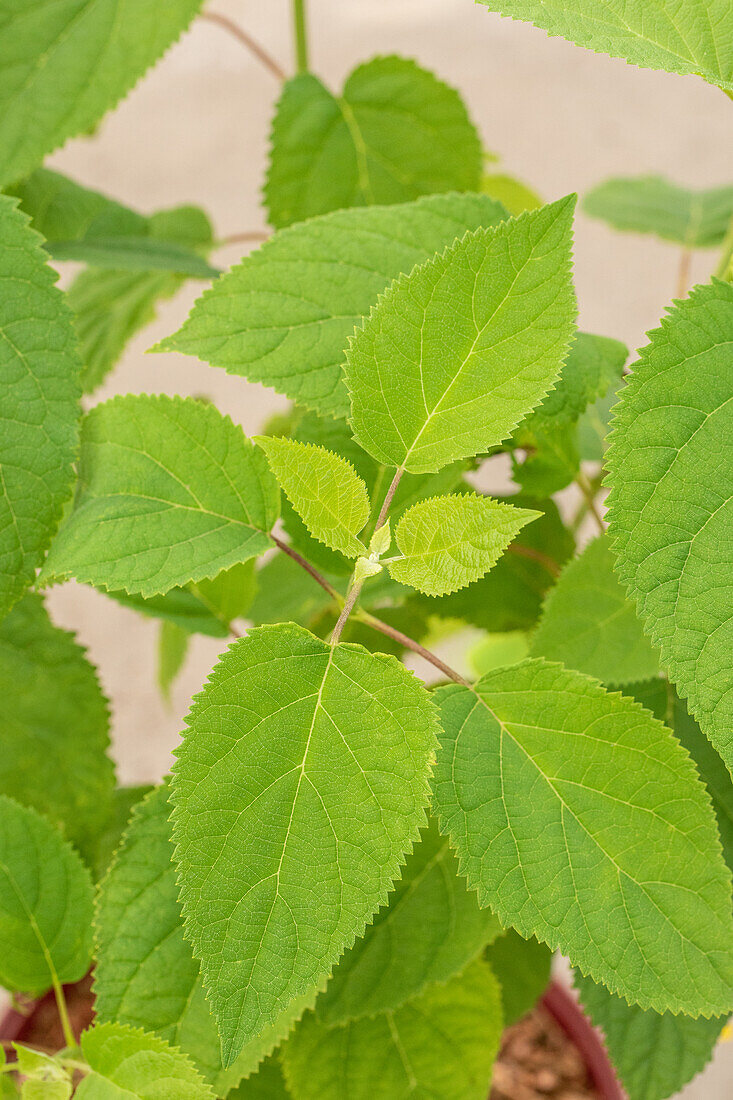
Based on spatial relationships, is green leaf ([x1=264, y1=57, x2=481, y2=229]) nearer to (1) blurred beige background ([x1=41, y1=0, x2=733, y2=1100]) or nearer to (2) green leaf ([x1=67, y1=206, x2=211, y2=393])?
(2) green leaf ([x1=67, y1=206, x2=211, y2=393])

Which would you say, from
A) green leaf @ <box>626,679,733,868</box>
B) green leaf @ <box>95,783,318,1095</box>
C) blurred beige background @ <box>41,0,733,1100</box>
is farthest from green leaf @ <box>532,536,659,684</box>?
blurred beige background @ <box>41,0,733,1100</box>

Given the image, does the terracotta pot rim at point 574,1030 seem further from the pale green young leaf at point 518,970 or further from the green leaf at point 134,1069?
the green leaf at point 134,1069

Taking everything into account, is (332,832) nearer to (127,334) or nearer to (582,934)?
(582,934)

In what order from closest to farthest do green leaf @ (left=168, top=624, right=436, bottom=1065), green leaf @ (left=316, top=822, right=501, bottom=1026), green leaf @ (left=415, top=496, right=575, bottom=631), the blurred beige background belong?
green leaf @ (left=168, top=624, right=436, bottom=1065) < green leaf @ (left=316, top=822, right=501, bottom=1026) < green leaf @ (left=415, top=496, right=575, bottom=631) < the blurred beige background

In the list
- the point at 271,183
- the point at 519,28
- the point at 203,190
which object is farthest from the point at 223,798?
the point at 519,28

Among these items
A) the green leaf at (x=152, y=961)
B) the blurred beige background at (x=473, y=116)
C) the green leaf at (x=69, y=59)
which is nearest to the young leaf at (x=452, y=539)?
the green leaf at (x=152, y=961)

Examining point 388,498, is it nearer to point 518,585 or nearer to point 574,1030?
point 518,585
